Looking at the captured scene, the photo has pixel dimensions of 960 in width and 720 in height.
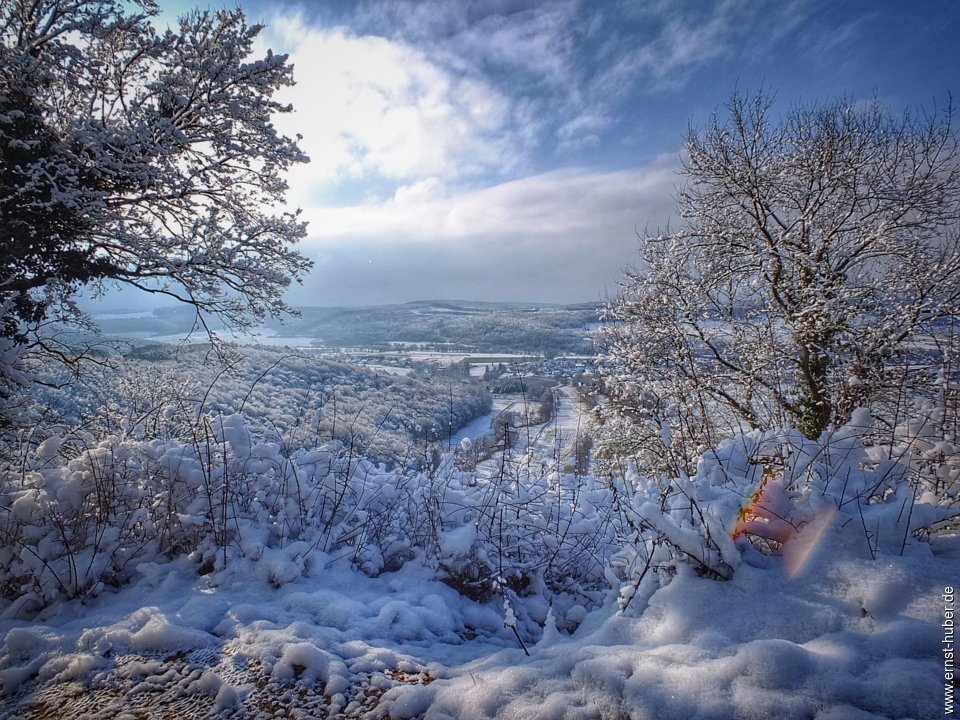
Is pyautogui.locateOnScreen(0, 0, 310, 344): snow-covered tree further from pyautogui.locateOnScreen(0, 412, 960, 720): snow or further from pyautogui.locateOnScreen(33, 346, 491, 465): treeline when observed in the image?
pyautogui.locateOnScreen(0, 412, 960, 720): snow

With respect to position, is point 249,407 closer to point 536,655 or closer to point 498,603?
point 498,603

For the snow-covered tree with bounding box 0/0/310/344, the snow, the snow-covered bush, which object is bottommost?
the snow

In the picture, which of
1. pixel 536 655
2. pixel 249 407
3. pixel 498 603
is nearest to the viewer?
pixel 536 655

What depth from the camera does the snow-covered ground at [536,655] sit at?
4.57ft

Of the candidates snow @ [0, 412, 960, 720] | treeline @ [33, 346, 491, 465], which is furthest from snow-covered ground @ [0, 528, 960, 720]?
treeline @ [33, 346, 491, 465]

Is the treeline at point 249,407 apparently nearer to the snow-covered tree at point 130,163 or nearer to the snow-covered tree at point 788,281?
the snow-covered tree at point 130,163

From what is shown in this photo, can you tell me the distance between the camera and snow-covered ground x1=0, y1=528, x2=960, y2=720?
4.57ft

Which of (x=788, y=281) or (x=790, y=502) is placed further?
(x=788, y=281)

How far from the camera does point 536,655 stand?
1.90 meters

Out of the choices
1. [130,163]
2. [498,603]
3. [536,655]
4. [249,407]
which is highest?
[130,163]

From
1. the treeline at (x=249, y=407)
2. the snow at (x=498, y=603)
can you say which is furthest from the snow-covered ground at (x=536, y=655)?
the treeline at (x=249, y=407)

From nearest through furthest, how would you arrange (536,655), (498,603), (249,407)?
(536,655) < (498,603) < (249,407)

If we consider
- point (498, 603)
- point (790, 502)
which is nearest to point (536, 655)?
point (498, 603)

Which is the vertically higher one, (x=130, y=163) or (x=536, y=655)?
(x=130, y=163)
